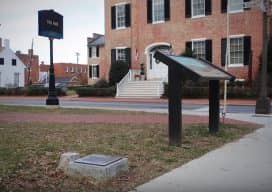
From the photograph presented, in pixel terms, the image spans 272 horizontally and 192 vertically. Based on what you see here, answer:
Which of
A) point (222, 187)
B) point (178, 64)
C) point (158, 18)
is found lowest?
point (222, 187)

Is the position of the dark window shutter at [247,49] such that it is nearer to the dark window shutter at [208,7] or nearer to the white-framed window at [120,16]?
the dark window shutter at [208,7]

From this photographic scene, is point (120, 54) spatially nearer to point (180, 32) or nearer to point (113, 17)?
point (113, 17)

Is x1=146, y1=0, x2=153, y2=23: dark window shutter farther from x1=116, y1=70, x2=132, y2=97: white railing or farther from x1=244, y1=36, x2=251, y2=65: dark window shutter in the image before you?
x1=244, y1=36, x2=251, y2=65: dark window shutter

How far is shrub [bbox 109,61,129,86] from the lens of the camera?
110ft

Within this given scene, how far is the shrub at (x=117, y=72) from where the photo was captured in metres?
33.4

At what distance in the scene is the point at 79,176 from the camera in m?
6.34

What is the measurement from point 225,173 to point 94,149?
2.73m

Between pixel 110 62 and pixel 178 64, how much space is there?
27262 millimetres

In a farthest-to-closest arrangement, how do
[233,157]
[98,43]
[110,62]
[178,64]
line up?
1. [98,43]
2. [110,62]
3. [178,64]
4. [233,157]

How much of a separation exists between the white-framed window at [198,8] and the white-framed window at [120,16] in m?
6.37

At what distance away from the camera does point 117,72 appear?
33531mm

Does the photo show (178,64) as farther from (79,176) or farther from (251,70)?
(251,70)

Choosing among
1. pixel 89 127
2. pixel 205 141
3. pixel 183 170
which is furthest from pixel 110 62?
pixel 183 170

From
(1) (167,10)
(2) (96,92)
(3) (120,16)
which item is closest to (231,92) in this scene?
(1) (167,10)
